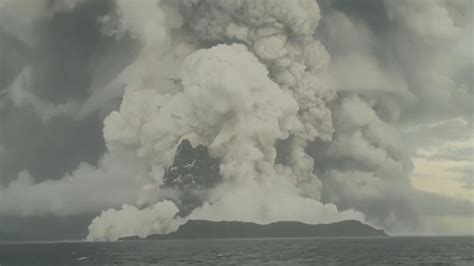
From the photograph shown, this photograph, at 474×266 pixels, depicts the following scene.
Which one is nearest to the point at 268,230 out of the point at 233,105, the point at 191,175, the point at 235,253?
the point at 235,253

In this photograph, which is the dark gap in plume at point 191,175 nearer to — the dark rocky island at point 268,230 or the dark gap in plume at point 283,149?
the dark rocky island at point 268,230

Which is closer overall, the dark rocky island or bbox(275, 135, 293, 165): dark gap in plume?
the dark rocky island

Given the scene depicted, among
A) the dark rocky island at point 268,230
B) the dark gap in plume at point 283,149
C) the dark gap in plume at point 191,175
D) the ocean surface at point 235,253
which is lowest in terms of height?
the ocean surface at point 235,253

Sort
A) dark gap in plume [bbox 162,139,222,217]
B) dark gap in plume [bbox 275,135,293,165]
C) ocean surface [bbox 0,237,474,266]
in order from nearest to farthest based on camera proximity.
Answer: ocean surface [bbox 0,237,474,266] → dark gap in plume [bbox 162,139,222,217] → dark gap in plume [bbox 275,135,293,165]

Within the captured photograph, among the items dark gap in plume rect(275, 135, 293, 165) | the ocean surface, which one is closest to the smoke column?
dark gap in plume rect(275, 135, 293, 165)

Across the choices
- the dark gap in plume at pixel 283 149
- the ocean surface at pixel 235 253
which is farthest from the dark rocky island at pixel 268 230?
the dark gap in plume at pixel 283 149

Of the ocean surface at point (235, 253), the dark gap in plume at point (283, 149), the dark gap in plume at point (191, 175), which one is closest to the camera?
the ocean surface at point (235, 253)

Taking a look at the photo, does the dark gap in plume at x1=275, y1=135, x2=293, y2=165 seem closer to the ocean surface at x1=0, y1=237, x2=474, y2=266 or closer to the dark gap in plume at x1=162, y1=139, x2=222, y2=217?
the dark gap in plume at x1=162, y1=139, x2=222, y2=217
